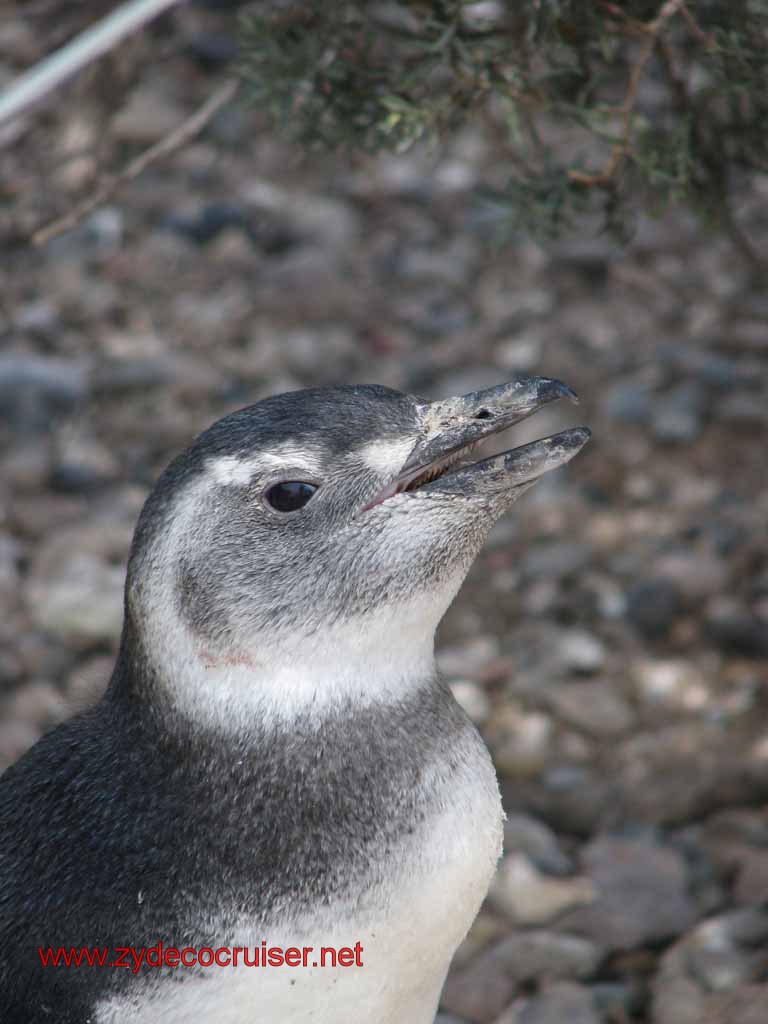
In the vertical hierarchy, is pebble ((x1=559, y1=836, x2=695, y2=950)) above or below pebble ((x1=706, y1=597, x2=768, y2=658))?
below

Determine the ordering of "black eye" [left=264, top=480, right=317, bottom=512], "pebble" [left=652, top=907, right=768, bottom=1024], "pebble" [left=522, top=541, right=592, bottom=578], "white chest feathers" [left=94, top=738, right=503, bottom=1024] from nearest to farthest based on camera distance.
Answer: "white chest feathers" [left=94, top=738, right=503, bottom=1024], "black eye" [left=264, top=480, right=317, bottom=512], "pebble" [left=652, top=907, right=768, bottom=1024], "pebble" [left=522, top=541, right=592, bottom=578]

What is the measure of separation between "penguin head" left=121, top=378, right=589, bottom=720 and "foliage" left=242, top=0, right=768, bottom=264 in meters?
0.65

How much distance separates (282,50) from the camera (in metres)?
2.52

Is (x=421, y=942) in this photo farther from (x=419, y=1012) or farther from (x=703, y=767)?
(x=703, y=767)

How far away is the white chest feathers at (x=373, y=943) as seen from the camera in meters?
1.82

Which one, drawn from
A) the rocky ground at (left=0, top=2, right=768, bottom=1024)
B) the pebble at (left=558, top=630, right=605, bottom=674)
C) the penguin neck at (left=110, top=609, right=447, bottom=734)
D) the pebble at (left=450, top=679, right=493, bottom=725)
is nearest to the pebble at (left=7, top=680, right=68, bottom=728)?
the rocky ground at (left=0, top=2, right=768, bottom=1024)

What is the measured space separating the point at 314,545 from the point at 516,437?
2.45m

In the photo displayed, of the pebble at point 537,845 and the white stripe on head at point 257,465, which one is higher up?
the white stripe on head at point 257,465

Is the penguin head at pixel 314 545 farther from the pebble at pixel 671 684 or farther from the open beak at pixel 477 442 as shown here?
the pebble at pixel 671 684

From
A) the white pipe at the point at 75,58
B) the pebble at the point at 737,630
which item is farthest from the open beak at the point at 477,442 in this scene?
the pebble at the point at 737,630

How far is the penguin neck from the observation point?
189cm

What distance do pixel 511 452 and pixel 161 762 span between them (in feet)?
2.10

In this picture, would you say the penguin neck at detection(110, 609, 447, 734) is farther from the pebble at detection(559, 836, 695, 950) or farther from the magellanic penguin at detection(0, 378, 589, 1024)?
the pebble at detection(559, 836, 695, 950)

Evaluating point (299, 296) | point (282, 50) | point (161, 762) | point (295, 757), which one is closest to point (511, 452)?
point (295, 757)
